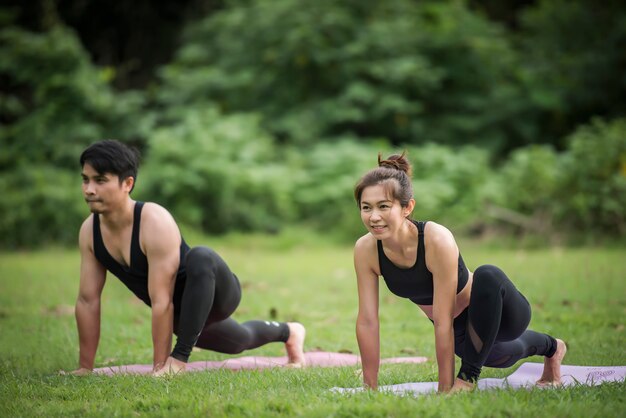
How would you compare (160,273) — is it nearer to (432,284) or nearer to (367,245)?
(367,245)

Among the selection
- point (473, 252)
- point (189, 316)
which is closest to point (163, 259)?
point (189, 316)

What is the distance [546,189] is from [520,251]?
1.08m

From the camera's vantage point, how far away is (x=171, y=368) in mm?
4086

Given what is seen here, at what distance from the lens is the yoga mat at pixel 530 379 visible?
3.58m

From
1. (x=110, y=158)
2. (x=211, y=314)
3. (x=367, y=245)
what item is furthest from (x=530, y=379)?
(x=110, y=158)

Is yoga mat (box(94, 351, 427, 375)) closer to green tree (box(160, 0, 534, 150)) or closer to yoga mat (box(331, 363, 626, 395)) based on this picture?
yoga mat (box(331, 363, 626, 395))

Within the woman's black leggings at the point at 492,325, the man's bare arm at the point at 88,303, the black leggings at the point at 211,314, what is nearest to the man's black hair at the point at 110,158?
the man's bare arm at the point at 88,303

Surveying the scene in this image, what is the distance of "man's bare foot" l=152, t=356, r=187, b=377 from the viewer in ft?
13.4

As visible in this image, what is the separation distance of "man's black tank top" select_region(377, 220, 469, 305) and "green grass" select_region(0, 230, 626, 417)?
57 centimetres

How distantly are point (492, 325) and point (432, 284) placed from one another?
37cm

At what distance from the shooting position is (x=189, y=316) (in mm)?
4156

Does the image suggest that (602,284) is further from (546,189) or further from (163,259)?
(163,259)

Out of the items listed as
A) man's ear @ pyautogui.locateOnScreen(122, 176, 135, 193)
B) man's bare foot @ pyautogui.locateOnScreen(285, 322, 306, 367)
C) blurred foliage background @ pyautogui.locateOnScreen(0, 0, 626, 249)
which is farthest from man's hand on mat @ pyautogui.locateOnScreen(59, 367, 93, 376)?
blurred foliage background @ pyautogui.locateOnScreen(0, 0, 626, 249)

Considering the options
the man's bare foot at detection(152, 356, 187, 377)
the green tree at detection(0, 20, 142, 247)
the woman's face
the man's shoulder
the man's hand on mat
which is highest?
the green tree at detection(0, 20, 142, 247)
